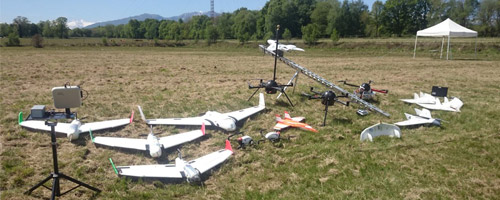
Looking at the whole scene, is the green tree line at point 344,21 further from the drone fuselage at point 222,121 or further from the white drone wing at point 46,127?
the white drone wing at point 46,127

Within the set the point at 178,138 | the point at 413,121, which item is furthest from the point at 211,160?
the point at 413,121

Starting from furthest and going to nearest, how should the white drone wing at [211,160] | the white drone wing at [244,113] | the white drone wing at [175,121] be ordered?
the white drone wing at [244,113]
the white drone wing at [175,121]
the white drone wing at [211,160]

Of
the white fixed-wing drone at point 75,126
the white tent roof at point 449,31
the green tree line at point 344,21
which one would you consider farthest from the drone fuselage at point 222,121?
the green tree line at point 344,21

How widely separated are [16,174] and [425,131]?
1172 cm

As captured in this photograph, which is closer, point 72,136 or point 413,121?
point 72,136

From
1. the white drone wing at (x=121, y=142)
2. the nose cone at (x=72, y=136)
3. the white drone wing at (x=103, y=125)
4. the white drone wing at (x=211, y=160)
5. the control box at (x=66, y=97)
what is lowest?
the white drone wing at (x=211, y=160)

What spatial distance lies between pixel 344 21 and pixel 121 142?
86.8m

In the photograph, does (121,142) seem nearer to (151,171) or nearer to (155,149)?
(155,149)

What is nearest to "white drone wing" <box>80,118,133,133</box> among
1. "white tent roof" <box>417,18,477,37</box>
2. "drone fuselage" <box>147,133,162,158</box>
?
"drone fuselage" <box>147,133,162,158</box>

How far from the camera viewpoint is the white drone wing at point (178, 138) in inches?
322

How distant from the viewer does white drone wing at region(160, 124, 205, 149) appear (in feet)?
26.8

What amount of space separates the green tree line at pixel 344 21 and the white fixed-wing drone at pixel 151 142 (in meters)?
56.8

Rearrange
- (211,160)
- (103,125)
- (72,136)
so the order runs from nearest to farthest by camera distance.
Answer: (211,160) → (72,136) → (103,125)

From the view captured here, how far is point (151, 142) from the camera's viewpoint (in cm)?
793
